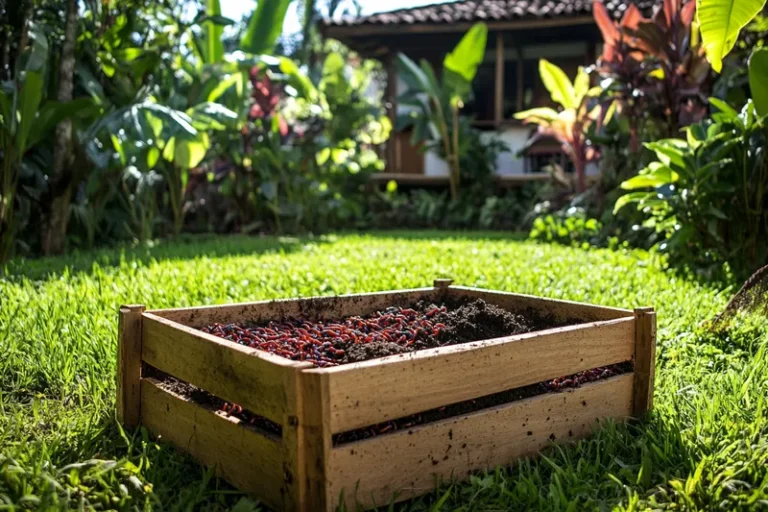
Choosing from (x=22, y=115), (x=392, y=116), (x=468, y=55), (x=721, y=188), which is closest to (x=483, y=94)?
(x=392, y=116)

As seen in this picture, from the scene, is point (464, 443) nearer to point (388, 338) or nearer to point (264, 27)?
point (388, 338)

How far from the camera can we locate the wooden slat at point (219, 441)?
175 centimetres

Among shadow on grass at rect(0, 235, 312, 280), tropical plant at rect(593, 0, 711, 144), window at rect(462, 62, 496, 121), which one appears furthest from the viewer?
window at rect(462, 62, 496, 121)

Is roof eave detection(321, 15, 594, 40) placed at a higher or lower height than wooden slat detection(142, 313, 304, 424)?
higher

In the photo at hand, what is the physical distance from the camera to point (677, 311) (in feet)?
11.4

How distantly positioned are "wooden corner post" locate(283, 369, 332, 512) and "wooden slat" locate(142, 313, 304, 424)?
46 millimetres

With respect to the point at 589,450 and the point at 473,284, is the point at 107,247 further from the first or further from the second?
the point at 589,450

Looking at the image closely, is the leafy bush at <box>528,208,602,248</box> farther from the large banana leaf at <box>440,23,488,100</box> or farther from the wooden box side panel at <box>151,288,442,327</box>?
the wooden box side panel at <box>151,288,442,327</box>

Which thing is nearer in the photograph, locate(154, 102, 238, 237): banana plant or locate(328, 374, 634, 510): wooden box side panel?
locate(328, 374, 634, 510): wooden box side panel

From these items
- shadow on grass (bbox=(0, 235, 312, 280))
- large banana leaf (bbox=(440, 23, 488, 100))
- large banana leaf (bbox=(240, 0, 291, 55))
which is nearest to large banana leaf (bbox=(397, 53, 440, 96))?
large banana leaf (bbox=(440, 23, 488, 100))

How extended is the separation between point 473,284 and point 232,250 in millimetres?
2559

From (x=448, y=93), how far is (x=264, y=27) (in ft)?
10.7

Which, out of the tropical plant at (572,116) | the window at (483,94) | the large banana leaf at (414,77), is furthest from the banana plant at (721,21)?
the window at (483,94)

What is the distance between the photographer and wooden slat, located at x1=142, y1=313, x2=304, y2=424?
5.65 feet
